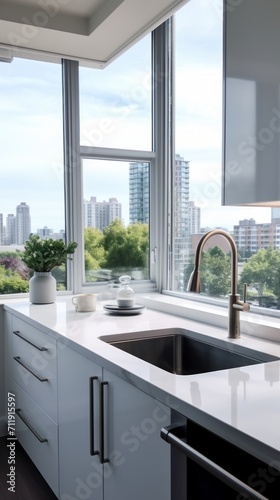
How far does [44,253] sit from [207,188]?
3.37ft

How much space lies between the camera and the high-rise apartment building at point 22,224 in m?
2.97

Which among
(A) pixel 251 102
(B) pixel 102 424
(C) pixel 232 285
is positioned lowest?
(B) pixel 102 424

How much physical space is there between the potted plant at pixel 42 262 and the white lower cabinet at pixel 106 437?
846 millimetres

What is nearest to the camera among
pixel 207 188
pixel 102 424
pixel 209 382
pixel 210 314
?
pixel 209 382

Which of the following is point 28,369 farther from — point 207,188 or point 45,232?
point 207,188

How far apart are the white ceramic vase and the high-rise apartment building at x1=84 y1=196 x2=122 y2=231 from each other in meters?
0.53

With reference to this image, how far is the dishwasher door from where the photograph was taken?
96cm

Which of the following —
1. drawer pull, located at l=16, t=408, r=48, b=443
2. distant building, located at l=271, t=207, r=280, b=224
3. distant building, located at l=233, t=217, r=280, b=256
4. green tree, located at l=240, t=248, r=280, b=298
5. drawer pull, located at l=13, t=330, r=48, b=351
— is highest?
A: distant building, located at l=271, t=207, r=280, b=224

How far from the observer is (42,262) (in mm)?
2742

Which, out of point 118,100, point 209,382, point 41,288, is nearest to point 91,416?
point 209,382

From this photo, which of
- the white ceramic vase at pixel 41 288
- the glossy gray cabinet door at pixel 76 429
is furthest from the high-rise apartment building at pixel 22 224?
the glossy gray cabinet door at pixel 76 429

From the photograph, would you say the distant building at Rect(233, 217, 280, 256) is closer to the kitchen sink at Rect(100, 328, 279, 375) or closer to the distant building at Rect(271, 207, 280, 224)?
the distant building at Rect(271, 207, 280, 224)

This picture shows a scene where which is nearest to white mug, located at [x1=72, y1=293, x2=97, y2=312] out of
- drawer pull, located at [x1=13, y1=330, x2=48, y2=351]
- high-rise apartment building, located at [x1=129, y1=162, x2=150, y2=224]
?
A: drawer pull, located at [x1=13, y1=330, x2=48, y2=351]

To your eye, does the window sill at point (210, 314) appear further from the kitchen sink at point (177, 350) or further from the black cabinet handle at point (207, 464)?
the black cabinet handle at point (207, 464)
